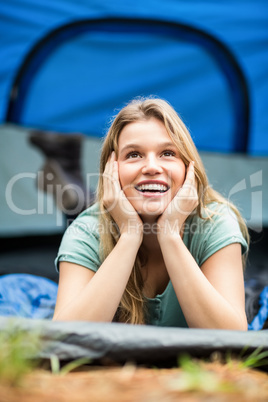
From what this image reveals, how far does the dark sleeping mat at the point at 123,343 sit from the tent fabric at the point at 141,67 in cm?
209

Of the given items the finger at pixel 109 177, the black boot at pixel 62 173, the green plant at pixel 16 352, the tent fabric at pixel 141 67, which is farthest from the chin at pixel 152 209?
the tent fabric at pixel 141 67

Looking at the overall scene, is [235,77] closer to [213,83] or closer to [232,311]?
[213,83]

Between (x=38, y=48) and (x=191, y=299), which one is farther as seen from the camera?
(x=38, y=48)

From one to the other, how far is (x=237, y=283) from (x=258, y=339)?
1.12ft

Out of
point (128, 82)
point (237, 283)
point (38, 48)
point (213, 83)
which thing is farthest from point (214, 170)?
point (237, 283)

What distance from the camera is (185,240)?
55.7 inches

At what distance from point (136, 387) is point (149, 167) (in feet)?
2.40

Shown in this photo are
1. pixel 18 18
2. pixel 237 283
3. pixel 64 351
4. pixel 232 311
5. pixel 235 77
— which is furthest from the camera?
pixel 235 77

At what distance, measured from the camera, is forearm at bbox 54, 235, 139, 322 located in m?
1.14

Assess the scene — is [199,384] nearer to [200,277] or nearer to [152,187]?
[200,277]

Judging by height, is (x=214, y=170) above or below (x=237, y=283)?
above

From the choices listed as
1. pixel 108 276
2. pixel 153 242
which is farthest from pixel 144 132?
pixel 108 276

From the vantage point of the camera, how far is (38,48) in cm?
288

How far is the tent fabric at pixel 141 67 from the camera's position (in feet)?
9.25
